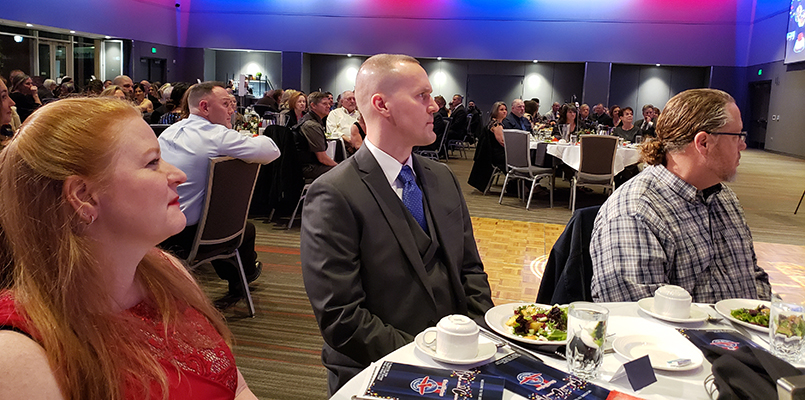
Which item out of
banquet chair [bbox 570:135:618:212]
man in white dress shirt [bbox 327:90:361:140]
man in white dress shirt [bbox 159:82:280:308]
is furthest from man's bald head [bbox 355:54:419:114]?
man in white dress shirt [bbox 327:90:361:140]

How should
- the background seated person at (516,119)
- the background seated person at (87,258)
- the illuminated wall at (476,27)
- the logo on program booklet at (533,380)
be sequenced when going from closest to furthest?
the background seated person at (87,258)
the logo on program booklet at (533,380)
the background seated person at (516,119)
the illuminated wall at (476,27)

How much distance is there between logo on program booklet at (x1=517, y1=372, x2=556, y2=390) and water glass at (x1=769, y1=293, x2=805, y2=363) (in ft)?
1.87

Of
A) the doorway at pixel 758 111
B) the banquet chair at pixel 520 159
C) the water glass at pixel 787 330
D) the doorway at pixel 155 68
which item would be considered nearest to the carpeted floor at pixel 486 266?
the banquet chair at pixel 520 159

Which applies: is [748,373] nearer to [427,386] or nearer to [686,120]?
[427,386]

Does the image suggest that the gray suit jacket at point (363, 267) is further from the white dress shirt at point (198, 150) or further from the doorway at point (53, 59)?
→ the doorway at point (53, 59)

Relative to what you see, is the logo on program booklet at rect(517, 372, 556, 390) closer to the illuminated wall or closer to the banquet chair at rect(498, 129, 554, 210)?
the banquet chair at rect(498, 129, 554, 210)

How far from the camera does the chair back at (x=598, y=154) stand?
6836mm

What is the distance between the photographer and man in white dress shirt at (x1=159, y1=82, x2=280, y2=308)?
3.40 meters

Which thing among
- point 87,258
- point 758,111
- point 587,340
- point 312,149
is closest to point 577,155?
point 312,149

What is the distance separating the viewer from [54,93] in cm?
1123

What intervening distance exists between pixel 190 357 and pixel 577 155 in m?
6.85

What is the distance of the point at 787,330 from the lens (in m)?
1.33

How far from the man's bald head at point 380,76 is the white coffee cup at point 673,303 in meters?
1.00

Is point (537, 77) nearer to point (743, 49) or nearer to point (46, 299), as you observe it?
point (743, 49)
